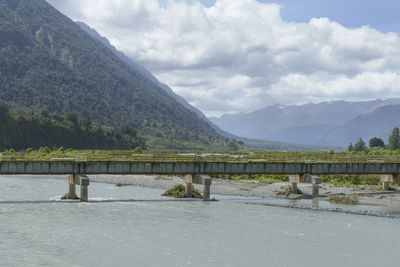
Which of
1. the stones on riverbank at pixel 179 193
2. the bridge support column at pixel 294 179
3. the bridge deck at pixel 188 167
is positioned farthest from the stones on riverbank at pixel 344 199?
the stones on riverbank at pixel 179 193

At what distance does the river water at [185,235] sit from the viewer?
36.5 m

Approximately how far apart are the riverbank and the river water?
14762mm

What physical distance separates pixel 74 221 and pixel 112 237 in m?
8.21

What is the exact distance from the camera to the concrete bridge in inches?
2496

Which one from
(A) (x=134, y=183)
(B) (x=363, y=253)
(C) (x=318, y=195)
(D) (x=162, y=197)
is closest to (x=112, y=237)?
(B) (x=363, y=253)

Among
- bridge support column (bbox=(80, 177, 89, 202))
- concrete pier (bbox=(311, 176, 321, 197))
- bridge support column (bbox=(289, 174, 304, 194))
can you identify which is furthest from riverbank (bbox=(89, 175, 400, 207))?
bridge support column (bbox=(80, 177, 89, 202))

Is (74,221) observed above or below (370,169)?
below

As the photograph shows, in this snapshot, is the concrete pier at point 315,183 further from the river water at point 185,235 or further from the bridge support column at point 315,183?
the river water at point 185,235

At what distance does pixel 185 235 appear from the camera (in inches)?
1750

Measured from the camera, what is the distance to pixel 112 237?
4278 cm

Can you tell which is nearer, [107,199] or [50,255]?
[50,255]

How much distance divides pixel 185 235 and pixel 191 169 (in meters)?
26.9

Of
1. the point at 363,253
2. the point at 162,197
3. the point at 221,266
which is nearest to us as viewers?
the point at 221,266

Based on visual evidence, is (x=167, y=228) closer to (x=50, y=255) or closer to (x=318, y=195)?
(x=50, y=255)
